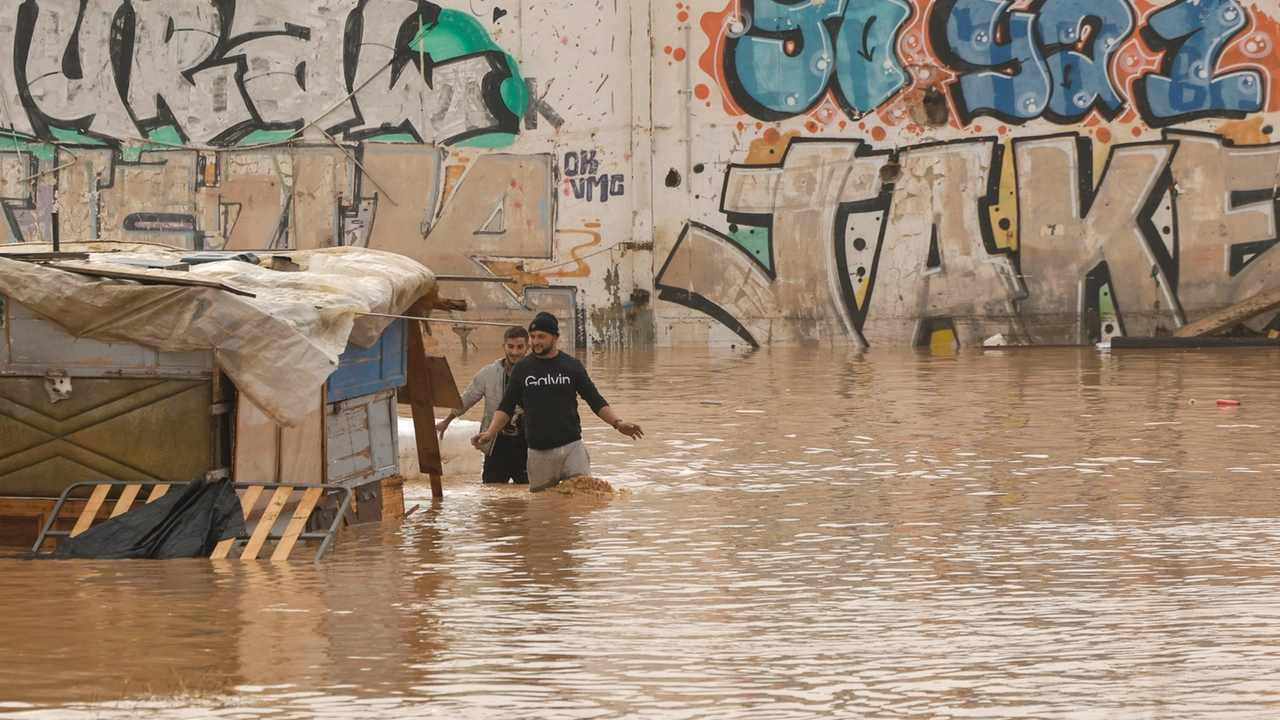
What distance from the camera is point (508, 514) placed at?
9.87 metres

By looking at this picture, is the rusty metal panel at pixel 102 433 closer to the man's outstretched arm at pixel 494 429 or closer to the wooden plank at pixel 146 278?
the wooden plank at pixel 146 278

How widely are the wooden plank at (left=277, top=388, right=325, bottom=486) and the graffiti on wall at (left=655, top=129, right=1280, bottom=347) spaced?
1723 cm

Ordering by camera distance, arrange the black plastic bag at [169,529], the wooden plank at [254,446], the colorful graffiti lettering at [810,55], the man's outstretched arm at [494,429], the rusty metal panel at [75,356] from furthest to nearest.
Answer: the colorful graffiti lettering at [810,55] → the man's outstretched arm at [494,429] → the wooden plank at [254,446] → the rusty metal panel at [75,356] → the black plastic bag at [169,529]

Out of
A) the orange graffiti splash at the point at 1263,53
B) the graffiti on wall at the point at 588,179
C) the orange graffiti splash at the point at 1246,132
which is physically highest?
the orange graffiti splash at the point at 1263,53

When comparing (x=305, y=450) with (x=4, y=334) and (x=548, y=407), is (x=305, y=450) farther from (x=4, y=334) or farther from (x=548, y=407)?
(x=548, y=407)

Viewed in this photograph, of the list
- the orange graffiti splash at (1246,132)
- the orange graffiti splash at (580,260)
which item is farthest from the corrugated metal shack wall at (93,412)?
the orange graffiti splash at (1246,132)

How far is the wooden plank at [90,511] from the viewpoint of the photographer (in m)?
8.16

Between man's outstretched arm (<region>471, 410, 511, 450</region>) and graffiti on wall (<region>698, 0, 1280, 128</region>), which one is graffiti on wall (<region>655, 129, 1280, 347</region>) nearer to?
graffiti on wall (<region>698, 0, 1280, 128</region>)

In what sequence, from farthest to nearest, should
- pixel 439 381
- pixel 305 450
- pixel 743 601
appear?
pixel 439 381 → pixel 305 450 → pixel 743 601

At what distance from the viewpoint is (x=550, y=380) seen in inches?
409

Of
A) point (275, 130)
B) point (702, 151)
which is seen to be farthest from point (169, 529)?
point (275, 130)

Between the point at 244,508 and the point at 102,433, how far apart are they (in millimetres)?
860

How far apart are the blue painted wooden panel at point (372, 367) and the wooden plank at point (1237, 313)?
53.6ft

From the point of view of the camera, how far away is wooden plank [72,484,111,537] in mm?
8164
